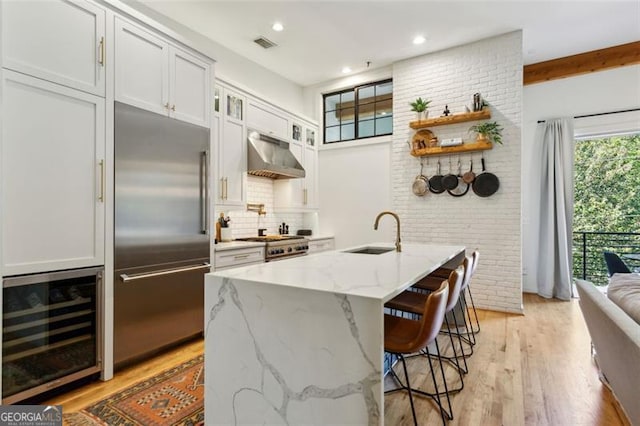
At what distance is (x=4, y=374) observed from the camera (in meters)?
1.89

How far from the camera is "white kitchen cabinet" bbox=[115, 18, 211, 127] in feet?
8.07

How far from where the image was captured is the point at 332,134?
557 centimetres

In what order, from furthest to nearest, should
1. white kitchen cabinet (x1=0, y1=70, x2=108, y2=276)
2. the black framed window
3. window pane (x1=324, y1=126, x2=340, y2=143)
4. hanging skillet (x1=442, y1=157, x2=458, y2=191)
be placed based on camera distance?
window pane (x1=324, y1=126, x2=340, y2=143) < the black framed window < hanging skillet (x1=442, y1=157, x2=458, y2=191) < white kitchen cabinet (x1=0, y1=70, x2=108, y2=276)

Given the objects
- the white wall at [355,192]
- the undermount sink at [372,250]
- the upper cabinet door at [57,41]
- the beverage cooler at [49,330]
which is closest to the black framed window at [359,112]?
the white wall at [355,192]

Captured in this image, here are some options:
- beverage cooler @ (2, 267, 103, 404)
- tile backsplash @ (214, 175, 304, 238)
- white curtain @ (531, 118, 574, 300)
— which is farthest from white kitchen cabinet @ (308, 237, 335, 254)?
white curtain @ (531, 118, 574, 300)

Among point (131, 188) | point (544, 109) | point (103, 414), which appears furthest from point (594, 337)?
point (544, 109)

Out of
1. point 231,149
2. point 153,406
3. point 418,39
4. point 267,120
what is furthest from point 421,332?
point 418,39

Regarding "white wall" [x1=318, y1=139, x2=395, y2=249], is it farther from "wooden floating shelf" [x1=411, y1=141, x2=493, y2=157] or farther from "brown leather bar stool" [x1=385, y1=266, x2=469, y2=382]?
"brown leather bar stool" [x1=385, y1=266, x2=469, y2=382]

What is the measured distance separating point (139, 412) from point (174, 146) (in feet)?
6.44

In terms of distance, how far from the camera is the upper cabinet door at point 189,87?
2.85 m

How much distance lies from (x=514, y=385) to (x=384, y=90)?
425cm

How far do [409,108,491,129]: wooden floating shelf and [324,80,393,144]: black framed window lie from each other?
56 cm

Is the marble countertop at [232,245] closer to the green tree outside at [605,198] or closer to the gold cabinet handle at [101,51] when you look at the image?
the gold cabinet handle at [101,51]

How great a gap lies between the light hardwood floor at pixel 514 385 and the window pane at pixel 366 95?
145 inches
